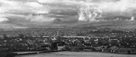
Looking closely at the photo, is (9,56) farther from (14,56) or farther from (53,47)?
(53,47)

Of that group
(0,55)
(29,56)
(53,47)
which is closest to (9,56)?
(0,55)

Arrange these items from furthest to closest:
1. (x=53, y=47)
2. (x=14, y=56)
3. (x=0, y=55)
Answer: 1. (x=53, y=47)
2. (x=14, y=56)
3. (x=0, y=55)

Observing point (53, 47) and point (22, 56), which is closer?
point (22, 56)

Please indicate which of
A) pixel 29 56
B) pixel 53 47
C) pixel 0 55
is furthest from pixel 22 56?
pixel 53 47

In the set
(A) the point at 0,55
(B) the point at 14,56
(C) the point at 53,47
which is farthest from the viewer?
(C) the point at 53,47

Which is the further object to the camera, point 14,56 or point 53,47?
point 53,47

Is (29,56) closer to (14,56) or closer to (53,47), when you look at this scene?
(14,56)

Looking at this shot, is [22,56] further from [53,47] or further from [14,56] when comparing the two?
[53,47]
